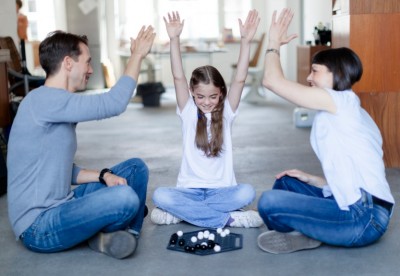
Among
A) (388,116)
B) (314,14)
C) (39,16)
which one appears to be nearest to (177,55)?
(388,116)

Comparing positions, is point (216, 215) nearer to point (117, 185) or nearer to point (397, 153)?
point (117, 185)

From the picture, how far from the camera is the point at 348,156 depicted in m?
2.41

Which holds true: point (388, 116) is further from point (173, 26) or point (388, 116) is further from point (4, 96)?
point (4, 96)

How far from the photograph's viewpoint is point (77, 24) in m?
11.3

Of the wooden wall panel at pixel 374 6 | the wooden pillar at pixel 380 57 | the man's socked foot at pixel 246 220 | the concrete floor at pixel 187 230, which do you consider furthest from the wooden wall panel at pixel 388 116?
the man's socked foot at pixel 246 220

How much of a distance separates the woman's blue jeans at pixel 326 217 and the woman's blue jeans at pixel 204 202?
1.34ft

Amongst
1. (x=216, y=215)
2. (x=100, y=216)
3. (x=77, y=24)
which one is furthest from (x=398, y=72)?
(x=77, y=24)

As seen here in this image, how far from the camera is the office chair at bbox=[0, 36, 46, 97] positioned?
215 inches

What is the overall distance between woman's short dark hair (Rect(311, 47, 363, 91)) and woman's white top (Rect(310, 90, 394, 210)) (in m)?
0.05

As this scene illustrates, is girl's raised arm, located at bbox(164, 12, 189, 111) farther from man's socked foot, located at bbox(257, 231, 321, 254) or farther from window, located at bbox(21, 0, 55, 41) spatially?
window, located at bbox(21, 0, 55, 41)

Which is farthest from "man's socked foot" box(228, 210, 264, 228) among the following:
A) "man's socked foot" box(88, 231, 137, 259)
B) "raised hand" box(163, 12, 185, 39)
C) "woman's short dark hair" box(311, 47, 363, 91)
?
"raised hand" box(163, 12, 185, 39)

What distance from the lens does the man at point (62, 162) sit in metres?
2.38

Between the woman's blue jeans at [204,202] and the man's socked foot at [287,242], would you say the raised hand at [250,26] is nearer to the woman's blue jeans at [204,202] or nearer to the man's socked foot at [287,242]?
the woman's blue jeans at [204,202]

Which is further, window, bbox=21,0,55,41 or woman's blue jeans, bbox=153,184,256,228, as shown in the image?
window, bbox=21,0,55,41
